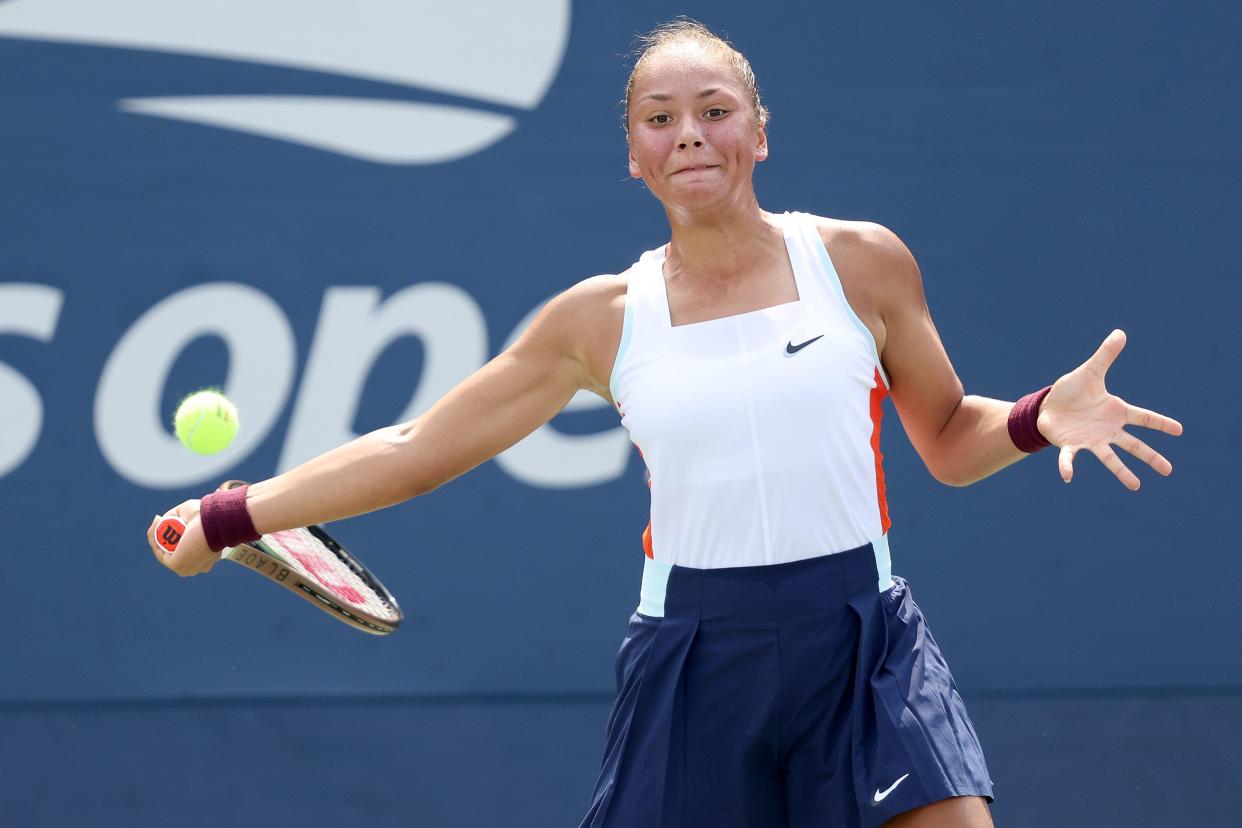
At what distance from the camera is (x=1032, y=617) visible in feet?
13.5

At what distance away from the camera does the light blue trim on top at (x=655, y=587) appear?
2469 mm

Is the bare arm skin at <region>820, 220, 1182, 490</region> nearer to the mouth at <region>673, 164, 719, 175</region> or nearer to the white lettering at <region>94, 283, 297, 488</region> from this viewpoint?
the mouth at <region>673, 164, 719, 175</region>

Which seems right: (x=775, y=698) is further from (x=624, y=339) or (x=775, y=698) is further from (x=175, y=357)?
(x=175, y=357)

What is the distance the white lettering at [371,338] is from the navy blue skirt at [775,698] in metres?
1.85

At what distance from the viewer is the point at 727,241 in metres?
2.54

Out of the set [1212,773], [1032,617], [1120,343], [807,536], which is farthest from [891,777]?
[1212,773]

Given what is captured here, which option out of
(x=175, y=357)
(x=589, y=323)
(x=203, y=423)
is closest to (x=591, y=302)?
(x=589, y=323)

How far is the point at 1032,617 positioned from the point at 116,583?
2451 mm

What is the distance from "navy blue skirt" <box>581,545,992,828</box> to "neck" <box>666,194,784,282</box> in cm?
50

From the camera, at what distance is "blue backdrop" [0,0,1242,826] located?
412cm

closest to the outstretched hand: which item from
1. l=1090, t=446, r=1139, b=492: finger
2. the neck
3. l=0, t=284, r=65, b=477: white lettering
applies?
l=1090, t=446, r=1139, b=492: finger

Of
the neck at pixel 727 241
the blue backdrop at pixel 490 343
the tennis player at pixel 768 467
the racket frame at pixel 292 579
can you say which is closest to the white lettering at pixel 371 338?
the blue backdrop at pixel 490 343

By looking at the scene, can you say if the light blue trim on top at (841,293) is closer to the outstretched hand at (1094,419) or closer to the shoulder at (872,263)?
the shoulder at (872,263)

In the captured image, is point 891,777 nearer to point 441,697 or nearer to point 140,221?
point 441,697
